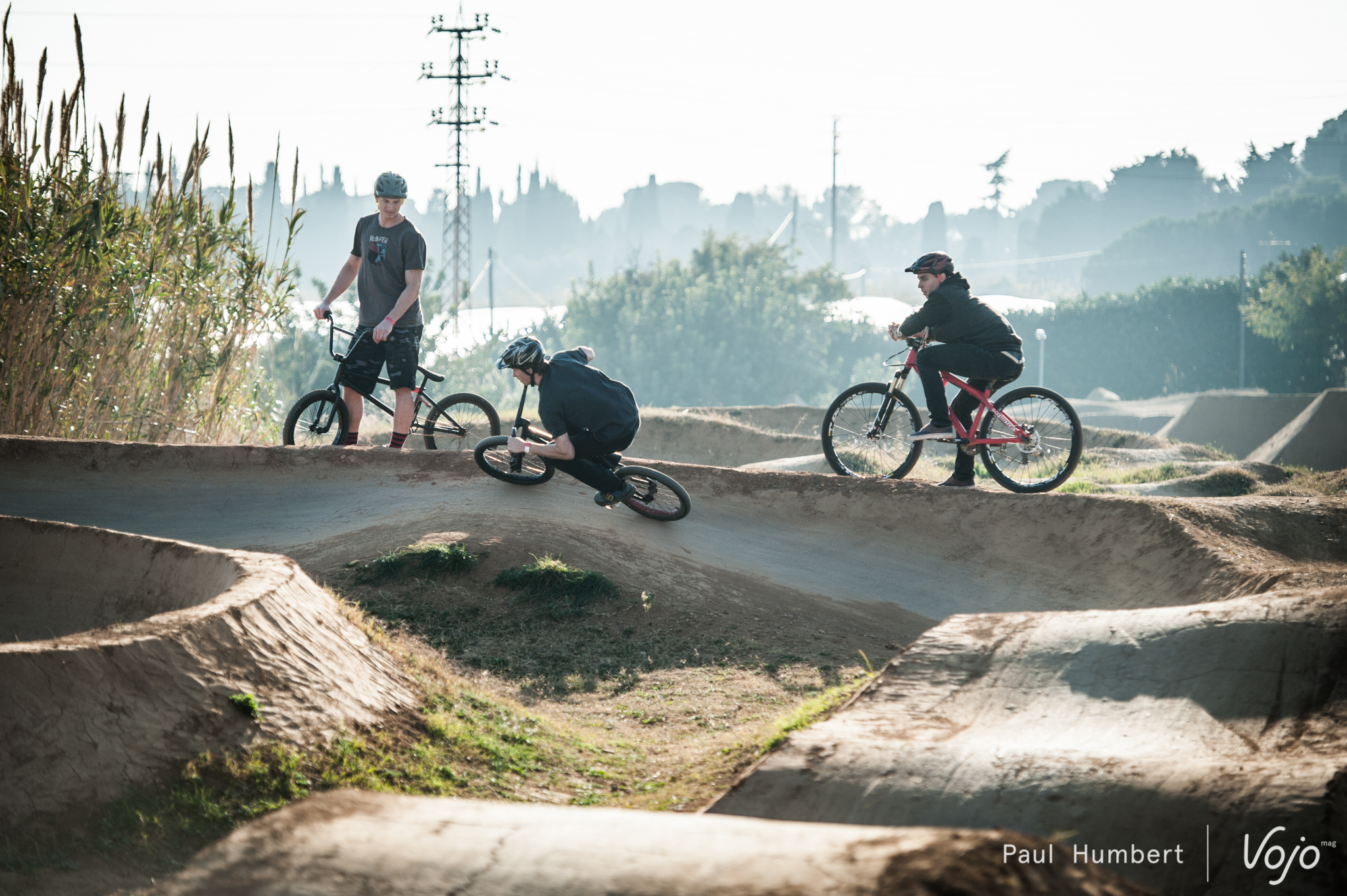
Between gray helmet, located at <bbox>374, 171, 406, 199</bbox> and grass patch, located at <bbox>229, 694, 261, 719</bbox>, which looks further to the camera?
gray helmet, located at <bbox>374, 171, 406, 199</bbox>

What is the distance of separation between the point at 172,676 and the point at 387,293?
511 centimetres

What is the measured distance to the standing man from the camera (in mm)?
7988

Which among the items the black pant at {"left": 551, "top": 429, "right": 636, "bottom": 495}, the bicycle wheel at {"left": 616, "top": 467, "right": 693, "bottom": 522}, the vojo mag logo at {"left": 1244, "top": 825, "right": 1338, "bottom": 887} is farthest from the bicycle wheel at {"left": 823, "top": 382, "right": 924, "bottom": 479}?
the vojo mag logo at {"left": 1244, "top": 825, "right": 1338, "bottom": 887}

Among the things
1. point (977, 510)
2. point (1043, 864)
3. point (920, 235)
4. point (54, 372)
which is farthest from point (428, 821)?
point (920, 235)

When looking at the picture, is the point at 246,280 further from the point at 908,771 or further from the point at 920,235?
the point at 920,235

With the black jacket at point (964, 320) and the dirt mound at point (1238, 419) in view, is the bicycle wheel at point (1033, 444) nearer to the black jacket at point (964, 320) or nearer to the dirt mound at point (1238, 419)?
the black jacket at point (964, 320)

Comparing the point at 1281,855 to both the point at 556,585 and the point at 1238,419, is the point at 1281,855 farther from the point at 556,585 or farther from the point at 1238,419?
the point at 1238,419

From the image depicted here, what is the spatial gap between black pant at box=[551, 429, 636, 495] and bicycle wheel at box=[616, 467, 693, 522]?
11.7 inches

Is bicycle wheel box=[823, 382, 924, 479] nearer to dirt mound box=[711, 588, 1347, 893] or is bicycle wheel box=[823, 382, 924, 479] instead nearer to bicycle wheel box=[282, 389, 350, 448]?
dirt mound box=[711, 588, 1347, 893]

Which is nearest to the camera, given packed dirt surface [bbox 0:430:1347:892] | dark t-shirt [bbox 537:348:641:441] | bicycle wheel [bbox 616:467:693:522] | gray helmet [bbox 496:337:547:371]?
packed dirt surface [bbox 0:430:1347:892]

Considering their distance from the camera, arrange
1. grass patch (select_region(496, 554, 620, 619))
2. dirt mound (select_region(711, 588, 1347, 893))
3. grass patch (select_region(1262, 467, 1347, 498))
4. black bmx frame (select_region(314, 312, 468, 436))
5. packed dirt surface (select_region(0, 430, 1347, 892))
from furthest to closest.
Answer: grass patch (select_region(1262, 467, 1347, 498)) < black bmx frame (select_region(314, 312, 468, 436)) < grass patch (select_region(496, 554, 620, 619)) < packed dirt surface (select_region(0, 430, 1347, 892)) < dirt mound (select_region(711, 588, 1347, 893))

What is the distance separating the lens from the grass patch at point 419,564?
6719 mm

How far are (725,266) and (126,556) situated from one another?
43429 millimetres

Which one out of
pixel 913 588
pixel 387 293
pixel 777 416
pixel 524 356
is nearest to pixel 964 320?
pixel 913 588
